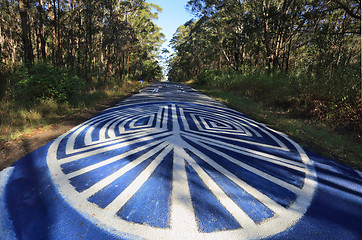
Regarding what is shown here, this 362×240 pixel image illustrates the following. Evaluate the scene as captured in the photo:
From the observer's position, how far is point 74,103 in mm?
7625

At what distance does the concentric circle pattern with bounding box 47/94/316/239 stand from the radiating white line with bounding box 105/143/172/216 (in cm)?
1

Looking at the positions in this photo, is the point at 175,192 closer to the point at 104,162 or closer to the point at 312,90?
the point at 104,162

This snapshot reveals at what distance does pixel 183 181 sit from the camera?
250cm

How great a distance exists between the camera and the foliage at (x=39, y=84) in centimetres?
630

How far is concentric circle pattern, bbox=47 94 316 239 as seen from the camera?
5.91 feet

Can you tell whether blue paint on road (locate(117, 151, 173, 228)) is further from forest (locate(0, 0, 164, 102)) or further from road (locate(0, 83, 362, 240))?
forest (locate(0, 0, 164, 102))

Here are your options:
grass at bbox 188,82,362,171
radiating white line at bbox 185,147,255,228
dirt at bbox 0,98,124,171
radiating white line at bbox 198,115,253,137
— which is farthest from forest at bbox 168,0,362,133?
dirt at bbox 0,98,124,171

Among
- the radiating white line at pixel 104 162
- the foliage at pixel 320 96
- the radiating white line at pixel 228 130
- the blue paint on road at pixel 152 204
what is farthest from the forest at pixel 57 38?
the foliage at pixel 320 96

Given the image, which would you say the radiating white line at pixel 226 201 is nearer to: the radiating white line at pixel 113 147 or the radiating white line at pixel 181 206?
the radiating white line at pixel 181 206

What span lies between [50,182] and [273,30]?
15005mm

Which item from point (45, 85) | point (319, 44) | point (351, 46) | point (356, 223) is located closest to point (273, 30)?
point (319, 44)

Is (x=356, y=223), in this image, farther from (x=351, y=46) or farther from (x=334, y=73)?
(x=351, y=46)

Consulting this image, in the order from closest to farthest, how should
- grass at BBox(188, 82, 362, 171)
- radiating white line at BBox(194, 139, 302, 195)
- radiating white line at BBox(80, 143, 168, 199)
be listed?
radiating white line at BBox(80, 143, 168, 199) < radiating white line at BBox(194, 139, 302, 195) < grass at BBox(188, 82, 362, 171)

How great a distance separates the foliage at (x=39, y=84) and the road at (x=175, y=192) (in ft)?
13.9
